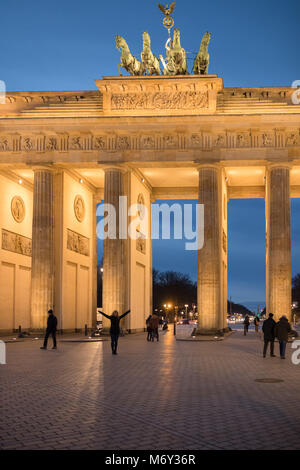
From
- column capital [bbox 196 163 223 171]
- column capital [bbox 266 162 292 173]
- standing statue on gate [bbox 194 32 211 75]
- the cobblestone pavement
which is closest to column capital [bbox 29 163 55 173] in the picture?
column capital [bbox 196 163 223 171]

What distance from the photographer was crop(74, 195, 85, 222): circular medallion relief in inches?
1767

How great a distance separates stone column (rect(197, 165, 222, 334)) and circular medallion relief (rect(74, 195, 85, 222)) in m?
10.5

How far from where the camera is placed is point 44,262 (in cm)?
3956

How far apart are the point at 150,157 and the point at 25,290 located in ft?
50.3

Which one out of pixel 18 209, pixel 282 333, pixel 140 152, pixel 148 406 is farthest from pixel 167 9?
pixel 148 406

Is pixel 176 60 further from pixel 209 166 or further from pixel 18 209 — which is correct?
pixel 18 209

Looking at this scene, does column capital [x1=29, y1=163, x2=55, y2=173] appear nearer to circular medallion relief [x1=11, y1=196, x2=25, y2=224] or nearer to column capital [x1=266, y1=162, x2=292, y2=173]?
circular medallion relief [x1=11, y1=196, x2=25, y2=224]

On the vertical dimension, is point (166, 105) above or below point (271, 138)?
above

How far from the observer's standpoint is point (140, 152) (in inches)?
1567

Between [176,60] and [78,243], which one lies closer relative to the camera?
[176,60]

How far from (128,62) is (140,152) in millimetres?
6640

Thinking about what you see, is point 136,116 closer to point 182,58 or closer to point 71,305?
point 182,58
